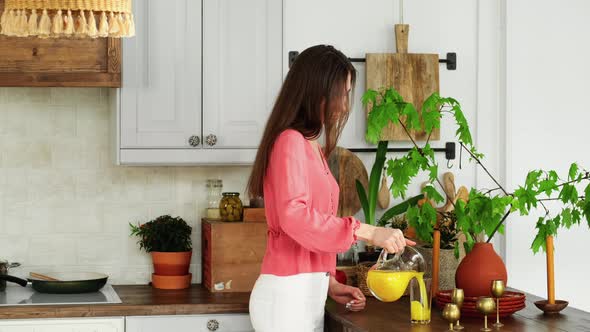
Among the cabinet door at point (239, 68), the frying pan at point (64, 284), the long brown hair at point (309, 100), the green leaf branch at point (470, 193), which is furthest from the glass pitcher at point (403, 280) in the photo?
the frying pan at point (64, 284)

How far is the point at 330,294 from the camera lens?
3.43m

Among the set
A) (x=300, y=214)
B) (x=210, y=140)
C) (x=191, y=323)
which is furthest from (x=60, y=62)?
(x=300, y=214)

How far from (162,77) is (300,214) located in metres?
1.20

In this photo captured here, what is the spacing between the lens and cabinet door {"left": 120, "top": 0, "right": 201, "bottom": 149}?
3.79 metres

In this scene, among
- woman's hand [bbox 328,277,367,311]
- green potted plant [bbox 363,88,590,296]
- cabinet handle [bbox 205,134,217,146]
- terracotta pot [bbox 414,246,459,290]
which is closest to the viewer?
green potted plant [bbox 363,88,590,296]

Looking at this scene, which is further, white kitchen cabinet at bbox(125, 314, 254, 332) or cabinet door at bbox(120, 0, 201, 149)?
cabinet door at bbox(120, 0, 201, 149)

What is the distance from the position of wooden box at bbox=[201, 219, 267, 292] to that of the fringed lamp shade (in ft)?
3.84

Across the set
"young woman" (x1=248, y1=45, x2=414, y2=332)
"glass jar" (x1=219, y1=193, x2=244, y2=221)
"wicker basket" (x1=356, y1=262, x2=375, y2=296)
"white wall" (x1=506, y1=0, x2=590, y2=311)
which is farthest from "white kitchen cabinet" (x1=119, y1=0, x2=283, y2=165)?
"white wall" (x1=506, y1=0, x2=590, y2=311)

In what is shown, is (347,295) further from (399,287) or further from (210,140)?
(210,140)

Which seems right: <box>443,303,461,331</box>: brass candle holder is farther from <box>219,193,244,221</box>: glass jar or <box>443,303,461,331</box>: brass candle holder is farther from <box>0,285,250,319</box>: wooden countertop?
<box>219,193,244,221</box>: glass jar

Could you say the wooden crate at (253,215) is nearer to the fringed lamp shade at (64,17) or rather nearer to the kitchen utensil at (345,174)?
the kitchen utensil at (345,174)

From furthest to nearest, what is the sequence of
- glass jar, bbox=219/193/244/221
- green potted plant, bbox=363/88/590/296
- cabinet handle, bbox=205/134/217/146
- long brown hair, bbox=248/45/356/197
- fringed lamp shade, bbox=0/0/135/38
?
glass jar, bbox=219/193/244/221 → cabinet handle, bbox=205/134/217/146 → green potted plant, bbox=363/88/590/296 → long brown hair, bbox=248/45/356/197 → fringed lamp shade, bbox=0/0/135/38

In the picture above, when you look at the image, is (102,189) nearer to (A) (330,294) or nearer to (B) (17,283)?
(B) (17,283)

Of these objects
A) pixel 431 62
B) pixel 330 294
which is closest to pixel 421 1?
pixel 431 62
